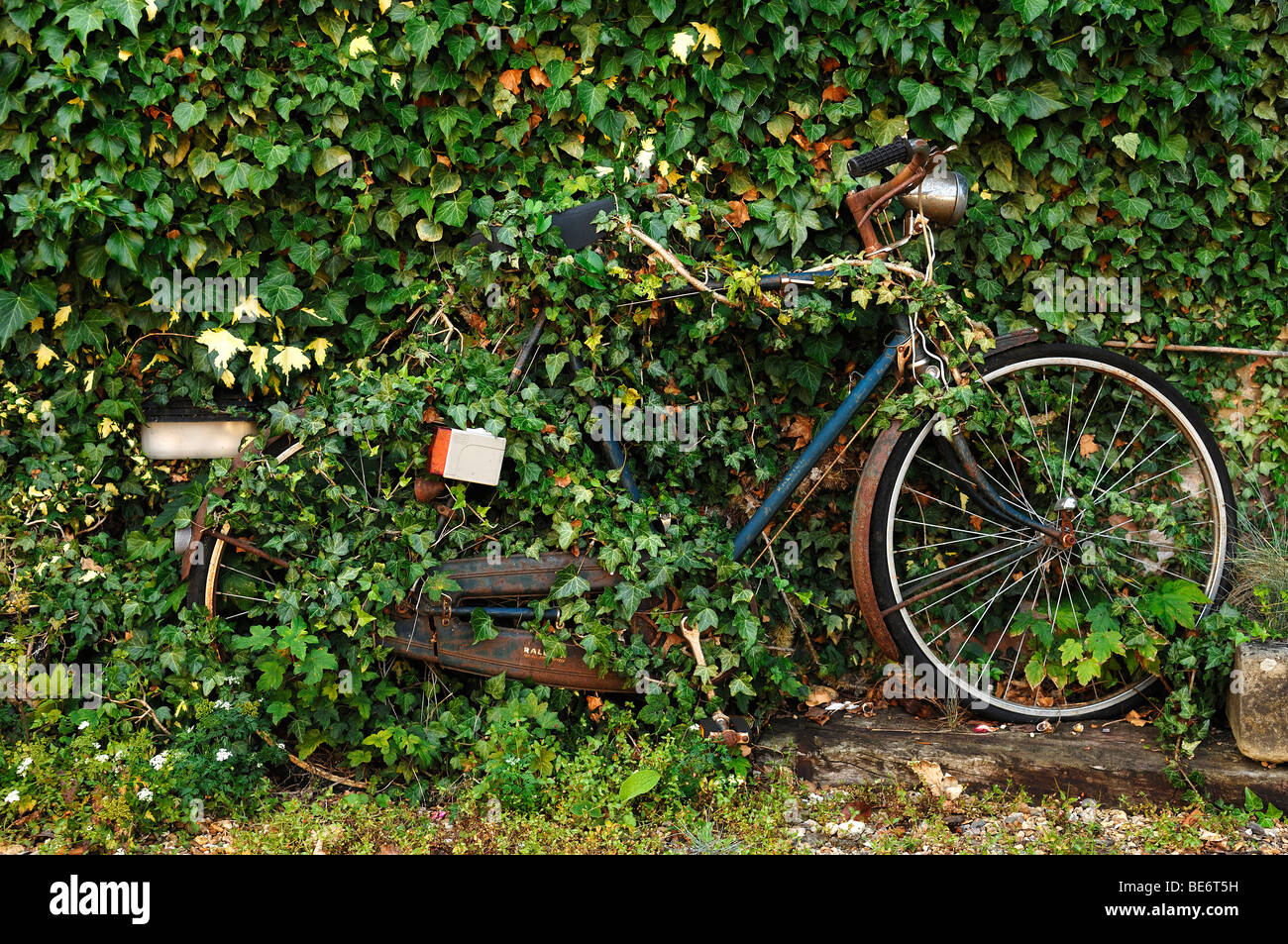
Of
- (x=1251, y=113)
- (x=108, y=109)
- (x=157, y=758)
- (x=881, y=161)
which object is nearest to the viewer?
(x=157, y=758)

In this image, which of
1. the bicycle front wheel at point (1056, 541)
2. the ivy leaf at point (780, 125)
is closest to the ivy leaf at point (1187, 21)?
the bicycle front wheel at point (1056, 541)

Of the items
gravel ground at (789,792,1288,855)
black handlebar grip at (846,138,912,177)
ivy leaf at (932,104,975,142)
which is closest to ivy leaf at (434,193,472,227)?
black handlebar grip at (846,138,912,177)

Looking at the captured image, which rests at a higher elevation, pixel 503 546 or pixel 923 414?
pixel 923 414

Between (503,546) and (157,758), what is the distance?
121 centimetres

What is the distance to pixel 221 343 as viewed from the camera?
3.40 metres

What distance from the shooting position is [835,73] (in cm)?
345

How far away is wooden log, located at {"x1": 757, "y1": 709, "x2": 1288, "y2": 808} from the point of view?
3.03 metres

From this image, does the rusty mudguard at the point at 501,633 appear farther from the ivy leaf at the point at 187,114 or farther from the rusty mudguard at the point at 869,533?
the ivy leaf at the point at 187,114

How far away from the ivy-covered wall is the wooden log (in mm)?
462

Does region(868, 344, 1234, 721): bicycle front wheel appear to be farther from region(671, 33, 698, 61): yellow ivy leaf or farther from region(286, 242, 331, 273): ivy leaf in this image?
region(286, 242, 331, 273): ivy leaf

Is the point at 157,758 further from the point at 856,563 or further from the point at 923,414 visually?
the point at 923,414

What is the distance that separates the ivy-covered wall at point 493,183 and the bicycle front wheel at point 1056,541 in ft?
1.04

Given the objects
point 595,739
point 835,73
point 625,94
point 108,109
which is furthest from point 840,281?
point 108,109

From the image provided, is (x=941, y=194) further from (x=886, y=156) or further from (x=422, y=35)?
(x=422, y=35)
